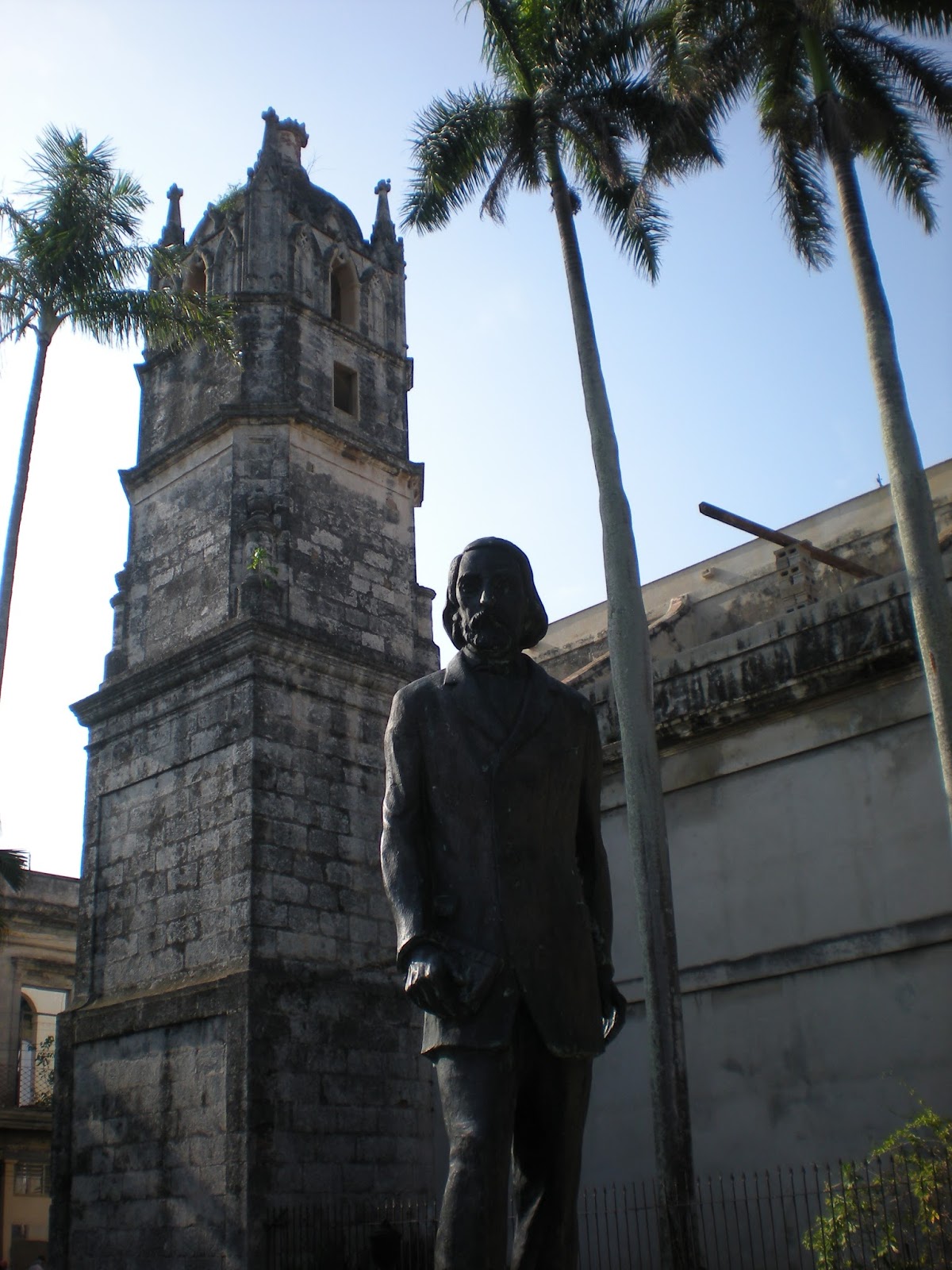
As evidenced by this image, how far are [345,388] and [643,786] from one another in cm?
931

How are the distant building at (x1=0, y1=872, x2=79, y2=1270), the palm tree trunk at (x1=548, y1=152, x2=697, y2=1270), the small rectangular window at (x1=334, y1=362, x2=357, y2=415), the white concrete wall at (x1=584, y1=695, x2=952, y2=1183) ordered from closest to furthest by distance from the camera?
the palm tree trunk at (x1=548, y1=152, x2=697, y2=1270) → the white concrete wall at (x1=584, y1=695, x2=952, y2=1183) → the small rectangular window at (x1=334, y1=362, x2=357, y2=415) → the distant building at (x1=0, y1=872, x2=79, y2=1270)

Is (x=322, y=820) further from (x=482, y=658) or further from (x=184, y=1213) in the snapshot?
(x=482, y=658)

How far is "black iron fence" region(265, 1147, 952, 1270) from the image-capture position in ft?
26.5

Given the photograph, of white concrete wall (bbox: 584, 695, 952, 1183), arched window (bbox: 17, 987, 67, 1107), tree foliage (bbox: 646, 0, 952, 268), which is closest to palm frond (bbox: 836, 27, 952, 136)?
tree foliage (bbox: 646, 0, 952, 268)

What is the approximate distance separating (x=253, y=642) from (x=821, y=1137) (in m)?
8.02

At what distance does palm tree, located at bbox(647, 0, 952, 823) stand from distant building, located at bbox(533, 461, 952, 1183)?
3246 millimetres

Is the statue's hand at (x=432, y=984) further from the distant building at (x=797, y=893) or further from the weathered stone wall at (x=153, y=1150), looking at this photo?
the weathered stone wall at (x=153, y=1150)

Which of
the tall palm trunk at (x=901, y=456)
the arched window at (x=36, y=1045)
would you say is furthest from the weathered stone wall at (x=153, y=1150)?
the arched window at (x=36, y=1045)

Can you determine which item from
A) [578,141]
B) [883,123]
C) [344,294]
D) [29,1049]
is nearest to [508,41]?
[578,141]

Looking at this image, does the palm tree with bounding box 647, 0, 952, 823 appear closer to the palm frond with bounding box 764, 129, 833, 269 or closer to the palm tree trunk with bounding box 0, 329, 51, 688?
the palm frond with bounding box 764, 129, 833, 269

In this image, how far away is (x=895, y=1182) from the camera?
8.00 meters

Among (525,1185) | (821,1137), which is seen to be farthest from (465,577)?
(821,1137)

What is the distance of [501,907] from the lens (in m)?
3.81

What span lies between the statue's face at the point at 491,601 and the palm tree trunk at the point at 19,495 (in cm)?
1050
